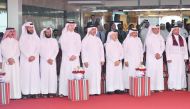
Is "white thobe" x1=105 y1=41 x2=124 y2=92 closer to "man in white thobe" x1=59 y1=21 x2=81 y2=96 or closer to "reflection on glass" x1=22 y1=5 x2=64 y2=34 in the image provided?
"man in white thobe" x1=59 y1=21 x2=81 y2=96

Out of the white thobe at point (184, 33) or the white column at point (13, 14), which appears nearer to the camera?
the white column at point (13, 14)

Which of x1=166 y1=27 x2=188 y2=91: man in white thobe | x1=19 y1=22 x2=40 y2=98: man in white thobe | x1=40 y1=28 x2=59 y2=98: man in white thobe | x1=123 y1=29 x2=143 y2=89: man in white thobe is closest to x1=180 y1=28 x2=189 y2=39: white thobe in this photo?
x1=166 y1=27 x2=188 y2=91: man in white thobe

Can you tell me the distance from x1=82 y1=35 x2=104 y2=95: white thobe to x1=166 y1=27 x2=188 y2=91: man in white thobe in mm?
1674

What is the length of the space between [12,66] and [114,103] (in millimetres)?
2324

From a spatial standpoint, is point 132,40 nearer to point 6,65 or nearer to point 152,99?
point 152,99

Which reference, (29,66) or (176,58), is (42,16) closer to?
(29,66)

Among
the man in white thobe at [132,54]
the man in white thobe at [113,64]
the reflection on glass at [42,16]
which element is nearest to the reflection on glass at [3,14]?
the reflection on glass at [42,16]

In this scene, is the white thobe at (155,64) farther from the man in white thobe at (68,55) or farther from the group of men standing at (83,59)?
the man in white thobe at (68,55)

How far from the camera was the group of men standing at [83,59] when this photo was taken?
365 inches

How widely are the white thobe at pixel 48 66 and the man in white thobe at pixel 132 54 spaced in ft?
5.47

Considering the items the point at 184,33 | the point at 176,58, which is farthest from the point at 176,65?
the point at 184,33

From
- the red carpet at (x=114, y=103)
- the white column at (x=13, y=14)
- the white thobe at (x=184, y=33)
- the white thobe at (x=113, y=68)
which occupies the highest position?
the white column at (x=13, y=14)

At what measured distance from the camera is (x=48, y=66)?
947cm

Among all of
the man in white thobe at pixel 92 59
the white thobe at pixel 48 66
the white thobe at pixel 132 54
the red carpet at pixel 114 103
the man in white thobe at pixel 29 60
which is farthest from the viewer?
the white thobe at pixel 132 54
